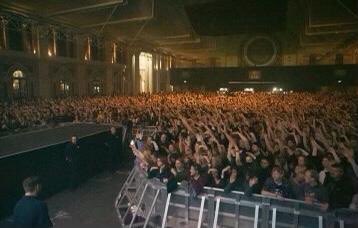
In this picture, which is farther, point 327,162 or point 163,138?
point 163,138

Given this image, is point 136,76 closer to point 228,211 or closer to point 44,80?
point 44,80

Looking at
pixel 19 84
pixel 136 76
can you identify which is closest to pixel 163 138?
pixel 19 84

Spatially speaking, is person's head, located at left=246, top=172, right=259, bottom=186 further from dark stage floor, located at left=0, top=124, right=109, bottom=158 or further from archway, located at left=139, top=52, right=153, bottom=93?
archway, located at left=139, top=52, right=153, bottom=93

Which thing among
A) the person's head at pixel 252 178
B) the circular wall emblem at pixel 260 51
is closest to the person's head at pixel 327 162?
the person's head at pixel 252 178

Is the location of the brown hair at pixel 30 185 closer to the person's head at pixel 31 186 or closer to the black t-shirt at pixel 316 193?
the person's head at pixel 31 186

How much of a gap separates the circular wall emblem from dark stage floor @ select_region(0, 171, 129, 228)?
1541 inches

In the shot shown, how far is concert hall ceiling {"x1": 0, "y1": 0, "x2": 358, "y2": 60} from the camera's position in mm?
23656

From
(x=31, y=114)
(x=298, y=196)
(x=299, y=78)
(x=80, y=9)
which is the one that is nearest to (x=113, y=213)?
(x=298, y=196)

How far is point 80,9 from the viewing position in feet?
76.2

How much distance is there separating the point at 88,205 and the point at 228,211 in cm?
461

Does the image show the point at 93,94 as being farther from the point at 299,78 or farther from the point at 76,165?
the point at 76,165

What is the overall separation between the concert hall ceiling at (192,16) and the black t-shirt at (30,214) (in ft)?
59.2

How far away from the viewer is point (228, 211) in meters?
6.12

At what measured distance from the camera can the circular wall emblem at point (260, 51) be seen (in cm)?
4681
